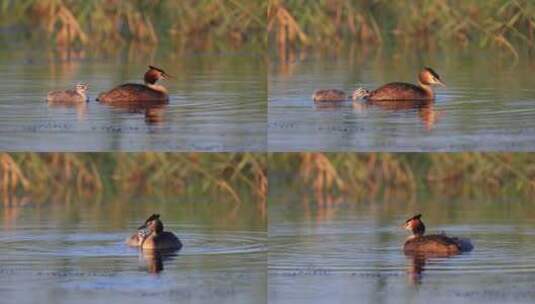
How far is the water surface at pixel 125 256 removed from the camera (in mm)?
13852

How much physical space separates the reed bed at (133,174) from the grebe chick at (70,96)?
1135 mm

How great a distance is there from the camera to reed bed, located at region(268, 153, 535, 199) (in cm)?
1831

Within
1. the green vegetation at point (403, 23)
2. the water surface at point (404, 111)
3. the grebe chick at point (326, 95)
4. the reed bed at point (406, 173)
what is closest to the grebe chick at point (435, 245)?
the water surface at point (404, 111)

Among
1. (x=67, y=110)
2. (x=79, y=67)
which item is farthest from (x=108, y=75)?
(x=67, y=110)

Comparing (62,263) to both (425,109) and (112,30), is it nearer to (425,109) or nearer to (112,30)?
(425,109)

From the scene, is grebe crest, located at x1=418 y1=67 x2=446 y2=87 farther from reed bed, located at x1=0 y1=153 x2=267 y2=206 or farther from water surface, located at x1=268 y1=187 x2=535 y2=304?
reed bed, located at x1=0 y1=153 x2=267 y2=206

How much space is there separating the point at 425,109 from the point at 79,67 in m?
3.55

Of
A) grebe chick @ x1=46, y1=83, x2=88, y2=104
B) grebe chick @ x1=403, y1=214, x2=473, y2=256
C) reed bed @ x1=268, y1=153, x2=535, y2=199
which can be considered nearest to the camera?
grebe chick @ x1=403, y1=214, x2=473, y2=256

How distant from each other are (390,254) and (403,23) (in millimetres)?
5299

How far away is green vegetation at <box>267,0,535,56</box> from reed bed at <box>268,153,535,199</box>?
1.05 metres

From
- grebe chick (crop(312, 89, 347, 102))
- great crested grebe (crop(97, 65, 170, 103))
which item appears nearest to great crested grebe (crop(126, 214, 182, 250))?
great crested grebe (crop(97, 65, 170, 103))

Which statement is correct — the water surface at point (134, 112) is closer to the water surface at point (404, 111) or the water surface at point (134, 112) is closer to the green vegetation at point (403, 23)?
the water surface at point (404, 111)

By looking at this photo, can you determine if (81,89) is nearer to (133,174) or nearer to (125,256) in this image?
(125,256)

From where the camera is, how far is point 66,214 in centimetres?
1759
